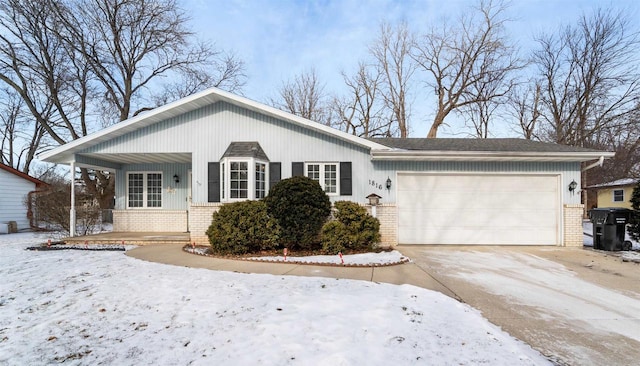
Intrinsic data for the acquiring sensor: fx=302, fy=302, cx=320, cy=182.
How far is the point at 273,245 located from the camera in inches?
309

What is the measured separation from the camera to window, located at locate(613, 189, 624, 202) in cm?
2145

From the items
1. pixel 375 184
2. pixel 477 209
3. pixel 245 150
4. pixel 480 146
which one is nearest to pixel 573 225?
pixel 477 209

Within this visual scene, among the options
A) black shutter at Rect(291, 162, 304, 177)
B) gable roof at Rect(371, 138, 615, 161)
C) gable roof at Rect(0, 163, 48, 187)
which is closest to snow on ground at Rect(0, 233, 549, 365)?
black shutter at Rect(291, 162, 304, 177)

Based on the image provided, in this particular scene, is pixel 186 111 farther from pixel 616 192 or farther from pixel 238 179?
pixel 616 192

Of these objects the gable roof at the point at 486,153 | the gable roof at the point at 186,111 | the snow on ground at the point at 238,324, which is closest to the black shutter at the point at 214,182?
the gable roof at the point at 186,111

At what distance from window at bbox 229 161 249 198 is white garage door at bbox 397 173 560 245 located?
4669 millimetres

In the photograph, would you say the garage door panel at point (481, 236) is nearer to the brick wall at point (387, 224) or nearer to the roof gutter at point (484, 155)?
the brick wall at point (387, 224)

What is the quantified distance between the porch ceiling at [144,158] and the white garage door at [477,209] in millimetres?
7496

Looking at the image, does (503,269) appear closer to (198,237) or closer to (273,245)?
(273,245)

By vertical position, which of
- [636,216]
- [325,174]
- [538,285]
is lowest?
[538,285]

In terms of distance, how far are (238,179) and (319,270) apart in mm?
4188

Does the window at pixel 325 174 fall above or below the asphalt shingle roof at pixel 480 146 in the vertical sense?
below

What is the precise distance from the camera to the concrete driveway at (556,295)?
310 centimetres

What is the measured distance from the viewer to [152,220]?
1168 centimetres
